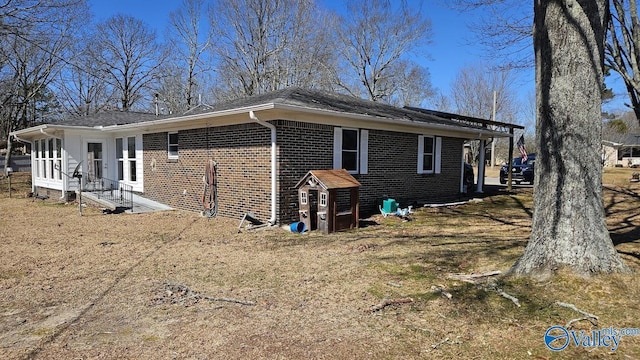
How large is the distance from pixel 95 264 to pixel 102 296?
1.68m

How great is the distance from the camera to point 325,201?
27.6 ft

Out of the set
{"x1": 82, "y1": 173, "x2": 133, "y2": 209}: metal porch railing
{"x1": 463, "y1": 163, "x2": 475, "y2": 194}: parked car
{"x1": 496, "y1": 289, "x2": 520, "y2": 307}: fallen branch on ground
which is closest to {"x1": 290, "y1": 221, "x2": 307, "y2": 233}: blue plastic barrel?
{"x1": 496, "y1": 289, "x2": 520, "y2": 307}: fallen branch on ground

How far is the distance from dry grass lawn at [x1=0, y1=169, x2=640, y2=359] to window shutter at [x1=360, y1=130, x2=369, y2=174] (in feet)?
10.2

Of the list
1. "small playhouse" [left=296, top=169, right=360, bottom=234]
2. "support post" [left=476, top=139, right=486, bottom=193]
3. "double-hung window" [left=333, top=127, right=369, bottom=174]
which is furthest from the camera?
"support post" [left=476, top=139, right=486, bottom=193]

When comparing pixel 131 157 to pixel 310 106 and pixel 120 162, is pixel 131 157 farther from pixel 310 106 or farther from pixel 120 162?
pixel 310 106

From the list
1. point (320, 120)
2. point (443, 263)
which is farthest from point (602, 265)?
point (320, 120)

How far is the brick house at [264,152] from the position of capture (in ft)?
29.9

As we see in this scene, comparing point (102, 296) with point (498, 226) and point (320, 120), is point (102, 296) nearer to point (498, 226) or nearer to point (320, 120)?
point (320, 120)

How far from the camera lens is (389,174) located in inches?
463

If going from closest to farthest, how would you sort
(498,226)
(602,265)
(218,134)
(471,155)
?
(602,265), (498,226), (218,134), (471,155)

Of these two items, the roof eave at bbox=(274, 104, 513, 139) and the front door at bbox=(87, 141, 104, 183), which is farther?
the front door at bbox=(87, 141, 104, 183)

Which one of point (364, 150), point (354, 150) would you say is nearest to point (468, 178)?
point (364, 150)

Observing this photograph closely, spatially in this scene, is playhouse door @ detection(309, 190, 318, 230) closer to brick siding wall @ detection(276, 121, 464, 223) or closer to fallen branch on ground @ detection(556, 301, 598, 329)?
brick siding wall @ detection(276, 121, 464, 223)

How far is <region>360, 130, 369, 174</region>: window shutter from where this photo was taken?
10.8 meters
